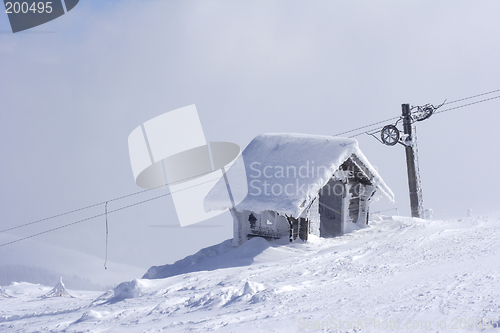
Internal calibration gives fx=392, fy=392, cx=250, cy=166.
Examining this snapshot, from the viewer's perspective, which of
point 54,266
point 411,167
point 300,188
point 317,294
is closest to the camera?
point 317,294

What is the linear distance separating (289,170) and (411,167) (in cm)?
568

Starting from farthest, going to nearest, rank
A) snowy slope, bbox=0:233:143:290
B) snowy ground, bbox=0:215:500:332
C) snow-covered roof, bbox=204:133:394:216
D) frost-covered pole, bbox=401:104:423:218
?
snowy slope, bbox=0:233:143:290
frost-covered pole, bbox=401:104:423:218
snow-covered roof, bbox=204:133:394:216
snowy ground, bbox=0:215:500:332

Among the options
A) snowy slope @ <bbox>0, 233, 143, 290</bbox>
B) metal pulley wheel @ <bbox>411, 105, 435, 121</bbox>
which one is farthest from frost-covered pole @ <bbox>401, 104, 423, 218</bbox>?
snowy slope @ <bbox>0, 233, 143, 290</bbox>

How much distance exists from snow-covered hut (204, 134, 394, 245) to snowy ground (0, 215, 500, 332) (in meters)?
1.30

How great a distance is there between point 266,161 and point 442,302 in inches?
399

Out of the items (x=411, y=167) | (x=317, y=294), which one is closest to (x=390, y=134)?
(x=411, y=167)

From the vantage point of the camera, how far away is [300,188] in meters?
13.7

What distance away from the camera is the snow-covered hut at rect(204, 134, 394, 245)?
13891mm

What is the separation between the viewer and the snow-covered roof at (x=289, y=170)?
536 inches

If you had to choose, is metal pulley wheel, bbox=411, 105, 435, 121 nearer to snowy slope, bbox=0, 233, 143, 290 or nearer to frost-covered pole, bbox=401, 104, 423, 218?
frost-covered pole, bbox=401, 104, 423, 218

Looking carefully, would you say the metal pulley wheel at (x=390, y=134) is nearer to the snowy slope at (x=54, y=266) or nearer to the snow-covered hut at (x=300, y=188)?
the snow-covered hut at (x=300, y=188)

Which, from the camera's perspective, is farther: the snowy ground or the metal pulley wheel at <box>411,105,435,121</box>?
the metal pulley wheel at <box>411,105,435,121</box>

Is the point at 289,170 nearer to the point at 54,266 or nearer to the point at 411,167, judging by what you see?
the point at 411,167

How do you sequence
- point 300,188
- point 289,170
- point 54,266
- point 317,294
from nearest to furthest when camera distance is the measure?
point 317,294, point 300,188, point 289,170, point 54,266
